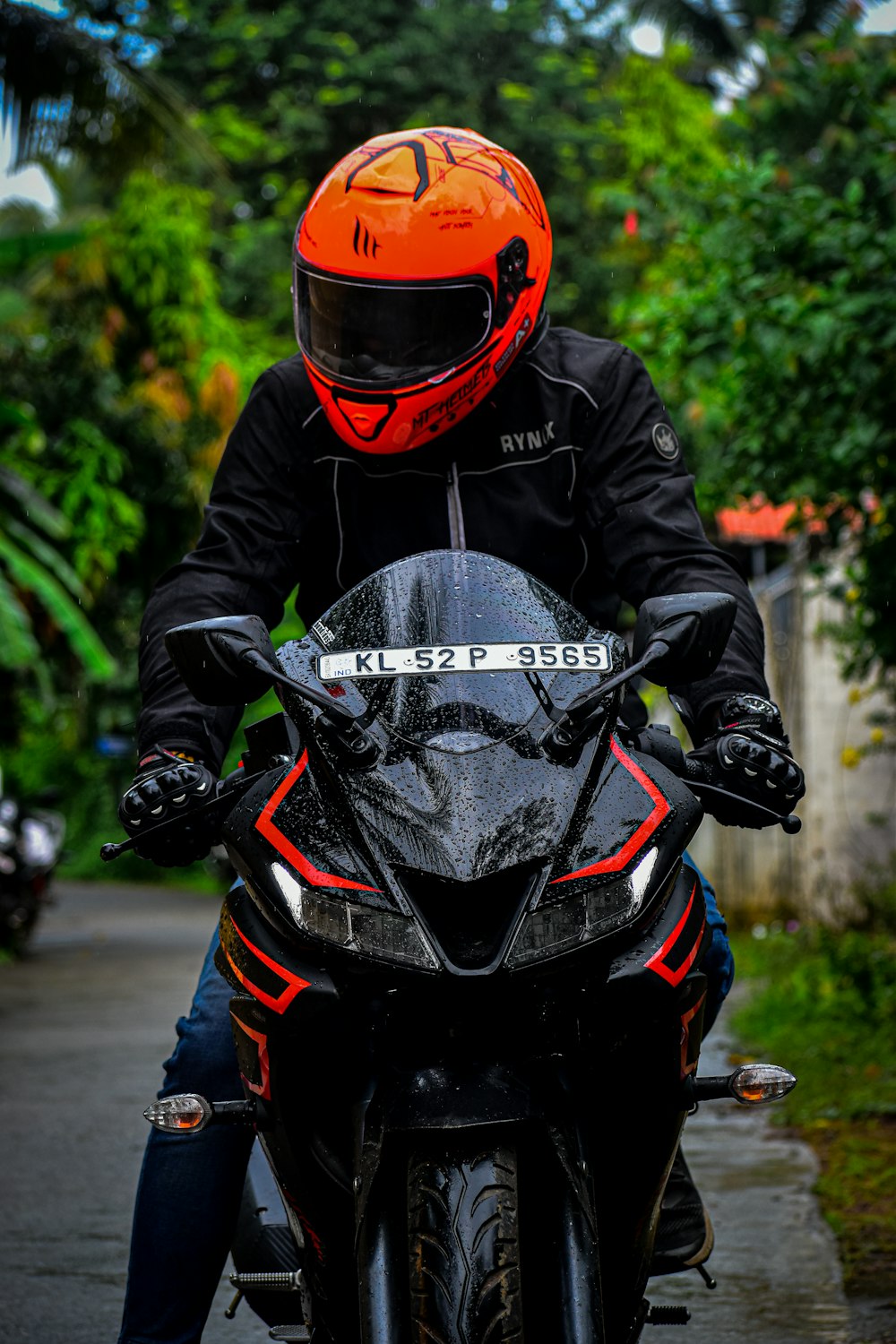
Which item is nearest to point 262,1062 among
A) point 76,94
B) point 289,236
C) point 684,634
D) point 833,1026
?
point 684,634

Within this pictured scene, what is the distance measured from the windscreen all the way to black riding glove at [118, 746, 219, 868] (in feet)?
0.88

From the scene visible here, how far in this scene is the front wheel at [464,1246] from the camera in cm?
192

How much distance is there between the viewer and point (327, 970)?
6.75ft

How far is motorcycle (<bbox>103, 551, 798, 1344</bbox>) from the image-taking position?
1.98 meters

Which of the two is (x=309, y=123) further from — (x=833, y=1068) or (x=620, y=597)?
(x=620, y=597)

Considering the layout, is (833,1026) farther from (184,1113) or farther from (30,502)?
(30,502)

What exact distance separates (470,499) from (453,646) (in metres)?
0.75

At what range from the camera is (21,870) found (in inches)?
622

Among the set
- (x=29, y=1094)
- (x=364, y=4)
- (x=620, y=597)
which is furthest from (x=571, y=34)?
(x=620, y=597)

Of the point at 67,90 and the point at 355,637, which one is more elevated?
the point at 355,637

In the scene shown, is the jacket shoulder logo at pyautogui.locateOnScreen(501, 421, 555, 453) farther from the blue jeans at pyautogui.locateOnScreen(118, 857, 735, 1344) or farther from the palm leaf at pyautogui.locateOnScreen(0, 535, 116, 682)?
the palm leaf at pyautogui.locateOnScreen(0, 535, 116, 682)

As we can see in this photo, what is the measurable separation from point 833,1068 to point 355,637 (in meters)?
5.59

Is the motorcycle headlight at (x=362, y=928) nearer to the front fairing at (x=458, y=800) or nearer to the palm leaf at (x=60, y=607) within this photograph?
the front fairing at (x=458, y=800)

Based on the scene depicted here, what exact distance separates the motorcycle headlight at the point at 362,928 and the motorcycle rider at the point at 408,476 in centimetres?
50
